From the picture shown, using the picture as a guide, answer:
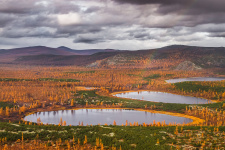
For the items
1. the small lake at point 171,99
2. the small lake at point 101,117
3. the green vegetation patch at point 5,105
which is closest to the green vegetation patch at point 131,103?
the small lake at point 101,117

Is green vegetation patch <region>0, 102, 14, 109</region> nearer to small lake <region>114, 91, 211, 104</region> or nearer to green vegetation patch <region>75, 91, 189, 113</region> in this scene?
green vegetation patch <region>75, 91, 189, 113</region>

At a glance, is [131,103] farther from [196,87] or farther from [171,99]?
[196,87]

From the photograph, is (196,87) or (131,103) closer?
(131,103)

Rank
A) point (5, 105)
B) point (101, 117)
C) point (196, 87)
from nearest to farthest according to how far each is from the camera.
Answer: point (101, 117)
point (5, 105)
point (196, 87)

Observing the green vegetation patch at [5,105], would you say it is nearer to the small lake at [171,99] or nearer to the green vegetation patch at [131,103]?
the green vegetation patch at [131,103]

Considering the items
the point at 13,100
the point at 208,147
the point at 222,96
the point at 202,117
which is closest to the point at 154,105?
the point at 202,117

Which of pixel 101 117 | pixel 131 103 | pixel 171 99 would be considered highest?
pixel 131 103

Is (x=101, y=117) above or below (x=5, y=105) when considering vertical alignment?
below

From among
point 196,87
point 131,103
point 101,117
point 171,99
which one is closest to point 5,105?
point 101,117
